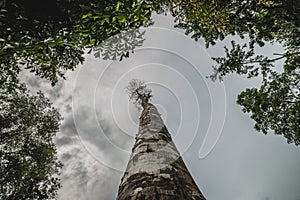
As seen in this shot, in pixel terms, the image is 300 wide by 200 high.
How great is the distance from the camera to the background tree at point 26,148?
14250mm

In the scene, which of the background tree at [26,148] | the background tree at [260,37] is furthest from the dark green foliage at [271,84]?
the background tree at [26,148]

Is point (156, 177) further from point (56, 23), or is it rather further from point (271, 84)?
point (271, 84)

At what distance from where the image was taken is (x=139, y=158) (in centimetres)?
313

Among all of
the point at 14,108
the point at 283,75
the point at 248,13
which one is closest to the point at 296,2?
the point at 248,13

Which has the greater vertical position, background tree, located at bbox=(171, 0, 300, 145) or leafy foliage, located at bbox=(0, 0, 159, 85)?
background tree, located at bbox=(171, 0, 300, 145)

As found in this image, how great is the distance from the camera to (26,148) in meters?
15.3

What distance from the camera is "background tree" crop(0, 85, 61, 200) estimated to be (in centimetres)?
1425

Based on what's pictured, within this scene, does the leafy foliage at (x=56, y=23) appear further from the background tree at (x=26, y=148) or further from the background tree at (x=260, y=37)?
the background tree at (x=26, y=148)

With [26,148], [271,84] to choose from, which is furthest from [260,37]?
[26,148]

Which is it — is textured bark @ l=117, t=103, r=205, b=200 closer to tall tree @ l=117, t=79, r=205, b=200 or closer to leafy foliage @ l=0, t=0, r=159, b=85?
tall tree @ l=117, t=79, r=205, b=200

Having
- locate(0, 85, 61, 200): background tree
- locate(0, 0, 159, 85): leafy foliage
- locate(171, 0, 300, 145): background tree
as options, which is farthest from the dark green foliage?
locate(0, 85, 61, 200): background tree

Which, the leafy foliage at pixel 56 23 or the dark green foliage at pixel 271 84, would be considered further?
the dark green foliage at pixel 271 84

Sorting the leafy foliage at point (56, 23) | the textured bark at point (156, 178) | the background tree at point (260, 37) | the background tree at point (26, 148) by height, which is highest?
the background tree at point (26, 148)

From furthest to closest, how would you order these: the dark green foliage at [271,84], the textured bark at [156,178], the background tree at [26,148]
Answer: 1. the background tree at [26,148]
2. the dark green foliage at [271,84]
3. the textured bark at [156,178]
